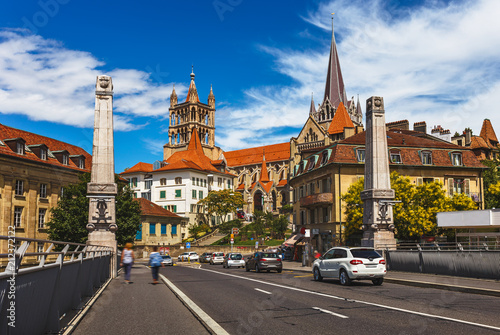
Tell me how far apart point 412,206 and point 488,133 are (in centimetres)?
5777

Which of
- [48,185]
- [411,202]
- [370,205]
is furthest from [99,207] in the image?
[48,185]

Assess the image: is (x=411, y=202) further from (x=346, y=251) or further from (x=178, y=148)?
(x=178, y=148)

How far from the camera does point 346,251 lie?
19.2m

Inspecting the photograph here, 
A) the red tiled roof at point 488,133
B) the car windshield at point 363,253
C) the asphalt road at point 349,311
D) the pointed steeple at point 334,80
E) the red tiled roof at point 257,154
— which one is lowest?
the asphalt road at point 349,311

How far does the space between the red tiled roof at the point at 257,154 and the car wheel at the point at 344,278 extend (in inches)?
5183

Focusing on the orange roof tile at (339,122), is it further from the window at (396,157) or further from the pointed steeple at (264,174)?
the window at (396,157)

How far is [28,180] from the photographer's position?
50.8 metres

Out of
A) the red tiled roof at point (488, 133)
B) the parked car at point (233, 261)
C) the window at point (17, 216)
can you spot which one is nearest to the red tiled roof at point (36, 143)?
the window at point (17, 216)

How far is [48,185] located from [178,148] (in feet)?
361

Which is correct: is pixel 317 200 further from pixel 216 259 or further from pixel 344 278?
pixel 344 278

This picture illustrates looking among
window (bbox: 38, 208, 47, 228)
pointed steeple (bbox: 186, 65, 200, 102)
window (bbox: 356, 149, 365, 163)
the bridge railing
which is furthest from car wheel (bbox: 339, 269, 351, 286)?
pointed steeple (bbox: 186, 65, 200, 102)

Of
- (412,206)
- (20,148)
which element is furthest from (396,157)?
(20,148)

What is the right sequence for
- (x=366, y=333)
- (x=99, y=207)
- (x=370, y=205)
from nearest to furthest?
(x=366, y=333), (x=99, y=207), (x=370, y=205)

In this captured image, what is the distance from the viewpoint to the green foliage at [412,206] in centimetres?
4084
